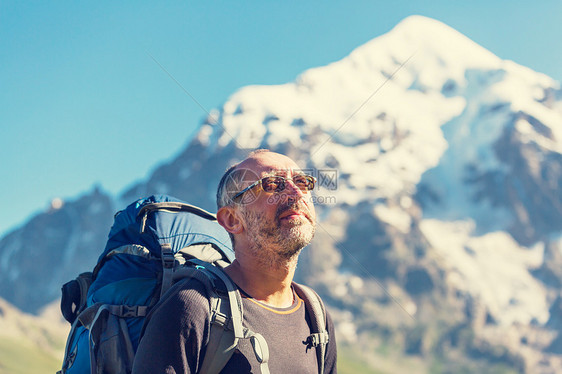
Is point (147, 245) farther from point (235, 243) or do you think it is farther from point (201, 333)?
point (201, 333)

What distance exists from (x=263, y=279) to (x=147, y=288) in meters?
1.14

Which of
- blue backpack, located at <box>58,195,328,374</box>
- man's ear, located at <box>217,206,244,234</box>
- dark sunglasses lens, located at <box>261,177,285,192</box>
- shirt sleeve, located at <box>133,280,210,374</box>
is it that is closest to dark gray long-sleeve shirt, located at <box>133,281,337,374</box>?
shirt sleeve, located at <box>133,280,210,374</box>

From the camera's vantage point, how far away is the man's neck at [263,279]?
18.9 ft

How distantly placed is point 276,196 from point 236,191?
49cm

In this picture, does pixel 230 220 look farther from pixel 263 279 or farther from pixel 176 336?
pixel 176 336

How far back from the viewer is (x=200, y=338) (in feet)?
15.9

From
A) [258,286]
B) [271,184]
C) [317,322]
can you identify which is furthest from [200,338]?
[271,184]

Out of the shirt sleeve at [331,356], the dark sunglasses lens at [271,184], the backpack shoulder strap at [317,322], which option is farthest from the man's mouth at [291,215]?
the shirt sleeve at [331,356]

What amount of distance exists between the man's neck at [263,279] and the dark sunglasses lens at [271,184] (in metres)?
0.76

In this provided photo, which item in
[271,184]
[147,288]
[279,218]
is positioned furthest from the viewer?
[271,184]

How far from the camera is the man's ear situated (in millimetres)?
6141

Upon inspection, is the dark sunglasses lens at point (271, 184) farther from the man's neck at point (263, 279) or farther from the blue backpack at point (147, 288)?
the blue backpack at point (147, 288)

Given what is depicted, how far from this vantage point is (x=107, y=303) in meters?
5.61

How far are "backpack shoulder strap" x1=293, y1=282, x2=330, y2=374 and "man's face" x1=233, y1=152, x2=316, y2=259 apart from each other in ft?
1.93
